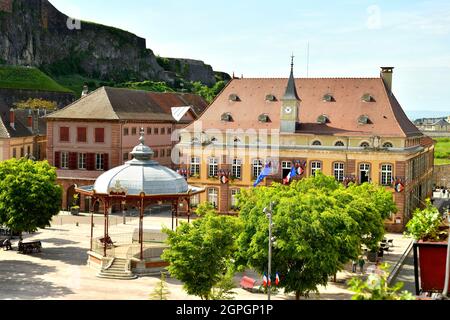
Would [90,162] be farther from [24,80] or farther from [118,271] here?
[24,80]

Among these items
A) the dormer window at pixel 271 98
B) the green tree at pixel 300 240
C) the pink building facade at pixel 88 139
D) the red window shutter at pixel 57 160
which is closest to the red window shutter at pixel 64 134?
the pink building facade at pixel 88 139

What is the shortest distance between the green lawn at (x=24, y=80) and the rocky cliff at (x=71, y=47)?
681 inches

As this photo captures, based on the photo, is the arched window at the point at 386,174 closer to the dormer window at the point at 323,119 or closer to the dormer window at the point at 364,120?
the dormer window at the point at 364,120

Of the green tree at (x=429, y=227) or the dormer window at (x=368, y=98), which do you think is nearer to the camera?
the green tree at (x=429, y=227)

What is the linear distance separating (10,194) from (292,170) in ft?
74.6

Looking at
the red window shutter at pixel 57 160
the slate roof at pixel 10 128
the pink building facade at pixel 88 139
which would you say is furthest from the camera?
the slate roof at pixel 10 128

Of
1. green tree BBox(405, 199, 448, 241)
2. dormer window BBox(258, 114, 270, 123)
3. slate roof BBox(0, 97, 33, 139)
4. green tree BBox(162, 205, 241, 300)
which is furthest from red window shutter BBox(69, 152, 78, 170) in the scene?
green tree BBox(405, 199, 448, 241)

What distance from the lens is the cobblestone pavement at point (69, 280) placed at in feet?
105

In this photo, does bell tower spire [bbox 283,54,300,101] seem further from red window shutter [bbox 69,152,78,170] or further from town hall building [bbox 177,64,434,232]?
red window shutter [bbox 69,152,78,170]

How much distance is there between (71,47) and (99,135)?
4431 inches

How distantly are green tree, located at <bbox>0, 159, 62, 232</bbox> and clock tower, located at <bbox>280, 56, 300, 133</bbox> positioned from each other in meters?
22.4

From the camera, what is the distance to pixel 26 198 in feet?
135

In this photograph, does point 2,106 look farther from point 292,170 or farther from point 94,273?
point 94,273
